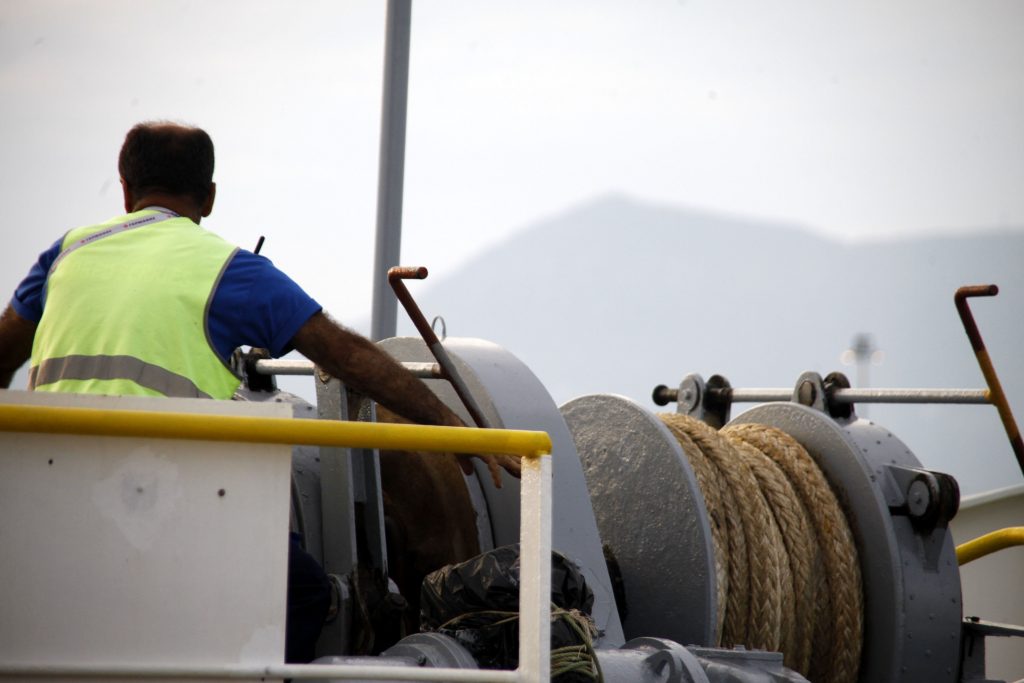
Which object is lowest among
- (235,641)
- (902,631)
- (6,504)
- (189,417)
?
(902,631)

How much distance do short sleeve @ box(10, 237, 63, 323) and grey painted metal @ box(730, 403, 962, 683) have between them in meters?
3.05

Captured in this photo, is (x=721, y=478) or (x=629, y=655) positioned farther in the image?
(x=721, y=478)

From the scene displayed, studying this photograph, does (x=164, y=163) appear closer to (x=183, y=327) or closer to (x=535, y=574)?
(x=183, y=327)

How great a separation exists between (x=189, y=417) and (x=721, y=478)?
8.40 ft

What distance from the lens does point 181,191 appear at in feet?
12.5

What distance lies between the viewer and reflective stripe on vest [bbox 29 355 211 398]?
330 centimetres

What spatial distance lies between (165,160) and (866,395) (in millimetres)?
3264

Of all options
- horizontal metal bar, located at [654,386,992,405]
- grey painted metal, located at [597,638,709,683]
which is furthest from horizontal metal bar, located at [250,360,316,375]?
horizontal metal bar, located at [654,386,992,405]

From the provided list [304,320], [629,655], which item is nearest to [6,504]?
[304,320]

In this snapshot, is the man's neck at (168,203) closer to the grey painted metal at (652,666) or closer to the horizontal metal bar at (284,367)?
the horizontal metal bar at (284,367)

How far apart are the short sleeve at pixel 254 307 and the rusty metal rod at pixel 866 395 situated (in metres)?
2.88

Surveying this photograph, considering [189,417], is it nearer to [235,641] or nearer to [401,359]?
[235,641]

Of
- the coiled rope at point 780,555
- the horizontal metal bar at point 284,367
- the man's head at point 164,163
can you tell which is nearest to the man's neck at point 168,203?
the man's head at point 164,163

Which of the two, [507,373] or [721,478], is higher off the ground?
[507,373]
